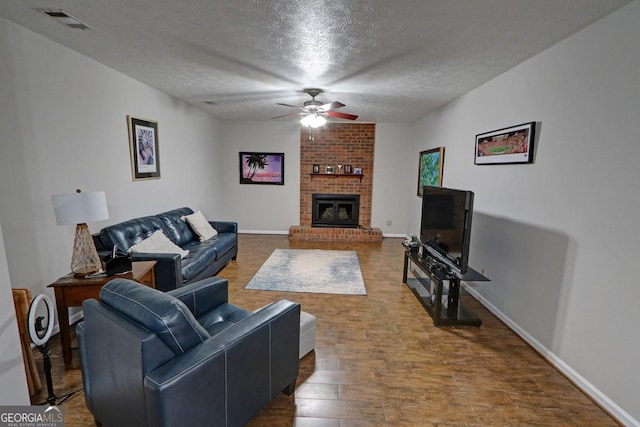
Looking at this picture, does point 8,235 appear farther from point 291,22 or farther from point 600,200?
point 600,200

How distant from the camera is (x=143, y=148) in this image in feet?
12.5

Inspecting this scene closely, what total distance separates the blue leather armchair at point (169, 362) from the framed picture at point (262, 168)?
5.14 meters

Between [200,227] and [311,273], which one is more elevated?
[200,227]

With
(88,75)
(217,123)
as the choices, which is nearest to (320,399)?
(88,75)

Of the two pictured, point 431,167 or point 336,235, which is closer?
point 431,167

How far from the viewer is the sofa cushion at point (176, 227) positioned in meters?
3.93

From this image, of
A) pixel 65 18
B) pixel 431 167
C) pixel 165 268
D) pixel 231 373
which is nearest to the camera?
pixel 231 373

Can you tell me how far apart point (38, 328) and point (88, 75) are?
2.41m

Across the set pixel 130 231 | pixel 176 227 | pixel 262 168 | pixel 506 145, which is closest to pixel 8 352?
pixel 130 231

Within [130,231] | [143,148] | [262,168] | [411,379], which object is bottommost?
[411,379]

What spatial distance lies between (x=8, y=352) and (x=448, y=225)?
337 cm

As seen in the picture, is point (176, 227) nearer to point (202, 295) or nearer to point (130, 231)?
point (130, 231)

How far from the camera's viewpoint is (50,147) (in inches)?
99.9

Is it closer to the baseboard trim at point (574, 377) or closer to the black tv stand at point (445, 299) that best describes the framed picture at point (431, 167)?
the black tv stand at point (445, 299)
